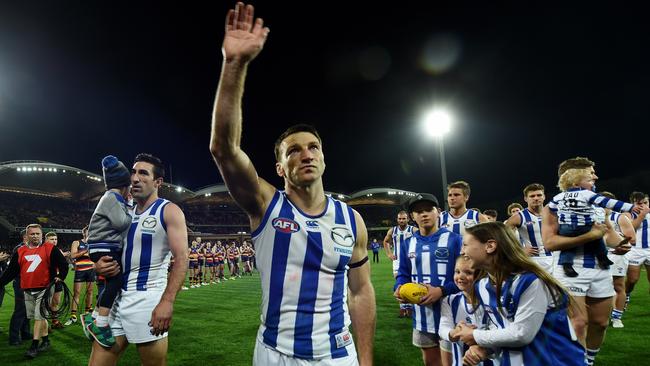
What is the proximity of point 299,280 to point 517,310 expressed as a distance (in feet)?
4.60

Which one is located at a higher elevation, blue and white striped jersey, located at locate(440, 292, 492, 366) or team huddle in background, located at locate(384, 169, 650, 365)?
team huddle in background, located at locate(384, 169, 650, 365)

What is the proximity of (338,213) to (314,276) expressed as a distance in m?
0.43

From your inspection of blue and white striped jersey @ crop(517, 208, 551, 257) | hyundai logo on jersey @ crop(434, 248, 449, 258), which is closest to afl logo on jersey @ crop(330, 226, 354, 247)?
hyundai logo on jersey @ crop(434, 248, 449, 258)

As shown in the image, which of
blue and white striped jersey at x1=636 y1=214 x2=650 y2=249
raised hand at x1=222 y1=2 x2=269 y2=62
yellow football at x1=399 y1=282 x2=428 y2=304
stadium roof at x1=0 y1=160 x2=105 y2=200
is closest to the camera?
raised hand at x1=222 y1=2 x2=269 y2=62

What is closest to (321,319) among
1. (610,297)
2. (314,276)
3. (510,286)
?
(314,276)

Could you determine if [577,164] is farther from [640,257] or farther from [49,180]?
[49,180]

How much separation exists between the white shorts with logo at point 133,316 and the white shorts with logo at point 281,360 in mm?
1753

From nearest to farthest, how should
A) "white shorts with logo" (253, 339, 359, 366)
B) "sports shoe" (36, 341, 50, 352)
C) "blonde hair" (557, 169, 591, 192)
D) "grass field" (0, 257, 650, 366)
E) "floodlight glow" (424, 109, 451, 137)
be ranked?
"white shorts with logo" (253, 339, 359, 366) → "blonde hair" (557, 169, 591, 192) → "grass field" (0, 257, 650, 366) → "sports shoe" (36, 341, 50, 352) → "floodlight glow" (424, 109, 451, 137)

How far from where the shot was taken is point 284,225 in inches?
90.4

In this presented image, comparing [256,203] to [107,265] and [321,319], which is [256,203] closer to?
[321,319]

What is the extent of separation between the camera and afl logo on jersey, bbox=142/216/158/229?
152 inches

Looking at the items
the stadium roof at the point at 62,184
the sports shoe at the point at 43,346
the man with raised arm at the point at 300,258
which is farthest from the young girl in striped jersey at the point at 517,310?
the stadium roof at the point at 62,184

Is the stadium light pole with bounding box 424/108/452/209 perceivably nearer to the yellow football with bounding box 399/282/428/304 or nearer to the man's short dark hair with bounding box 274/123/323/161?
the yellow football with bounding box 399/282/428/304

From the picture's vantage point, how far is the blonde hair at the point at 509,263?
2.51 m
